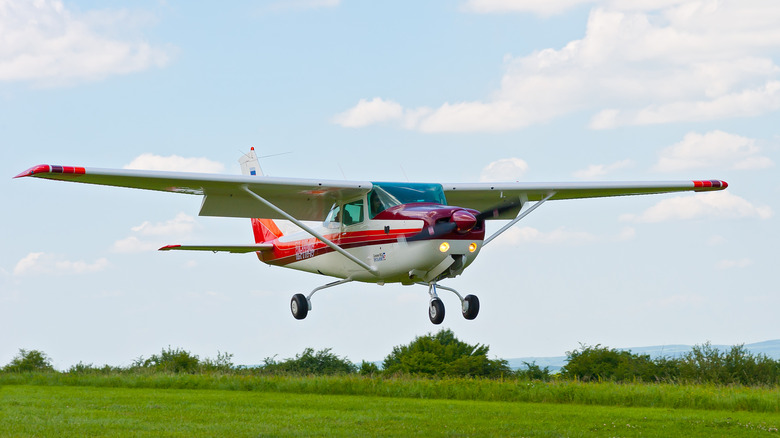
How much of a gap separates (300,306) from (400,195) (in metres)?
3.97

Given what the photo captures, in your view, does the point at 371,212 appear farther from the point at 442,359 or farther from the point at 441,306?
the point at 442,359

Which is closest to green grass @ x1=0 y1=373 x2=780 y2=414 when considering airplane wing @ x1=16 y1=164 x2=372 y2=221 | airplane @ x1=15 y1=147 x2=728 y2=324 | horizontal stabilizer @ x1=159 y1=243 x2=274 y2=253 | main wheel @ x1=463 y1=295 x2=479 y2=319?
airplane @ x1=15 y1=147 x2=728 y2=324

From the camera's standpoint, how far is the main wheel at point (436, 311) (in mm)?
18848

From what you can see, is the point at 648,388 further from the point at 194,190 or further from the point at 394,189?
the point at 194,190

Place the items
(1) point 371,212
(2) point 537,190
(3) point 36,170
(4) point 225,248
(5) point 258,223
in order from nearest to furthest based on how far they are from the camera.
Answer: (3) point 36,170
(1) point 371,212
(2) point 537,190
(4) point 225,248
(5) point 258,223

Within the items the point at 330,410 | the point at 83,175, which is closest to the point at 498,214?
the point at 330,410

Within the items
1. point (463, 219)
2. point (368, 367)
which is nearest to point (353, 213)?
Result: point (463, 219)

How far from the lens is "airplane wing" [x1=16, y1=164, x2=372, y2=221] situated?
1791 centimetres

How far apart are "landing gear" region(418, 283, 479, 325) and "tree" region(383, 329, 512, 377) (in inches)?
1064

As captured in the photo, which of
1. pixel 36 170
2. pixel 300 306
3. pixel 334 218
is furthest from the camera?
pixel 300 306

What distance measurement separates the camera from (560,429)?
1989 centimetres

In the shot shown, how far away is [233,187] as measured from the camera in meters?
19.6

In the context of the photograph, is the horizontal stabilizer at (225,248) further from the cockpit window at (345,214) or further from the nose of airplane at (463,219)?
the nose of airplane at (463,219)

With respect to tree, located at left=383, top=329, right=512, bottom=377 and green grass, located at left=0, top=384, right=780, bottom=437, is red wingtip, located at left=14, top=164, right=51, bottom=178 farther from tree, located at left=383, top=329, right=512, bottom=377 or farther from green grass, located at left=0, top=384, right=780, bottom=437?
tree, located at left=383, top=329, right=512, bottom=377
